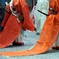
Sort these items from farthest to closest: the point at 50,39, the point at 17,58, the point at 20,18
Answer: the point at 20,18 < the point at 50,39 < the point at 17,58

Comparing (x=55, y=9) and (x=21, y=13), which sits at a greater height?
(x=55, y=9)

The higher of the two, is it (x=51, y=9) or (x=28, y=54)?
(x=51, y=9)

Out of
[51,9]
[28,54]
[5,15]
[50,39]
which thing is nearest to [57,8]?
[51,9]

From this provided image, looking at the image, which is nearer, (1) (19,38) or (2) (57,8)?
(2) (57,8)

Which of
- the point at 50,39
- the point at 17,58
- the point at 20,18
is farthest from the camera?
the point at 20,18

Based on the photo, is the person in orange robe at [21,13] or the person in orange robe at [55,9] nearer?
the person in orange robe at [55,9]

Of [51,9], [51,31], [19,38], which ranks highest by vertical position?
[51,9]

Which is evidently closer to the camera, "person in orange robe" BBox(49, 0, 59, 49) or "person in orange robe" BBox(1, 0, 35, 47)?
"person in orange robe" BBox(49, 0, 59, 49)

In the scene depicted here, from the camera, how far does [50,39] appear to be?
454 centimetres

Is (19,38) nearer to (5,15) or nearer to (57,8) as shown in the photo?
(5,15)

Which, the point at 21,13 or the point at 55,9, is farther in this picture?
the point at 21,13

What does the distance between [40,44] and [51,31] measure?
0.27 m

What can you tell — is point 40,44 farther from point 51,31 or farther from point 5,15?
point 5,15

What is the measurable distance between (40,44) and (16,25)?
895 millimetres
